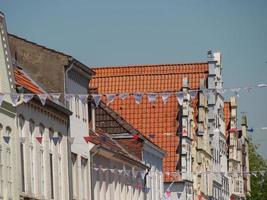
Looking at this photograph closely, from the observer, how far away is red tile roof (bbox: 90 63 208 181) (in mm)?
88562

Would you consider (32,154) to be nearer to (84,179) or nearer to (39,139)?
(39,139)

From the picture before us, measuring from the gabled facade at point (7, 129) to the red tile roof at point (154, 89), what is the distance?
43.5 m

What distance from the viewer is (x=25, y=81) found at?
48.1m

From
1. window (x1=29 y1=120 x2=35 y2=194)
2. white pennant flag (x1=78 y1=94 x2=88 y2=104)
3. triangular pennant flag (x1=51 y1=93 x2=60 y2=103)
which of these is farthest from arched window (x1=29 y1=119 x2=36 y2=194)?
white pennant flag (x1=78 y1=94 x2=88 y2=104)

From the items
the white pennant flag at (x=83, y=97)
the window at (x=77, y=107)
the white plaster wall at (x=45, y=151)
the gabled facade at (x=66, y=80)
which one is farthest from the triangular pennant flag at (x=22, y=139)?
the window at (x=77, y=107)

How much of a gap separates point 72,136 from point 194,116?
3935 centimetres

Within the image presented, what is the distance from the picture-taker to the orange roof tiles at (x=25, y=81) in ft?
150

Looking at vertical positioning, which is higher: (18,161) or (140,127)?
(140,127)

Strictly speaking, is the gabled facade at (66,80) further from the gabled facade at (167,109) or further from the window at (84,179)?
the gabled facade at (167,109)

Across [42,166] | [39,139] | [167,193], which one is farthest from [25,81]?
[167,193]

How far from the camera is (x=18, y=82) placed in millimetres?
→ 44906

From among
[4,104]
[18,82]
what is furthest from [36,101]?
[4,104]

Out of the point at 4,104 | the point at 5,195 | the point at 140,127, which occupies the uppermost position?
the point at 140,127

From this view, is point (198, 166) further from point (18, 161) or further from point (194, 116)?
point (18, 161)
